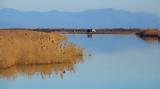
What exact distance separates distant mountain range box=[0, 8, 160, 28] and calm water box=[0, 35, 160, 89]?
108 mm

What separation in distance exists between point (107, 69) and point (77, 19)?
0.46 m

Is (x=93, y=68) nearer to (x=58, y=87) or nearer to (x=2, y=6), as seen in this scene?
(x=58, y=87)

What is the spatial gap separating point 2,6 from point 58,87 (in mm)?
777

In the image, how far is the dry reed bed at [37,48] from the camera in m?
2.62

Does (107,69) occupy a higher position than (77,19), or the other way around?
(77,19)

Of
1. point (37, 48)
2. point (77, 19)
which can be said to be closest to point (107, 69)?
point (77, 19)

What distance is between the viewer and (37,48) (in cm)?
264

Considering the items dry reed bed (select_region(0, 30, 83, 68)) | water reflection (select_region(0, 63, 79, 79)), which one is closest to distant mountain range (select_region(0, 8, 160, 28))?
dry reed bed (select_region(0, 30, 83, 68))

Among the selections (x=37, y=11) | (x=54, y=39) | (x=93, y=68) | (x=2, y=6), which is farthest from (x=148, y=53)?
(x=2, y=6)

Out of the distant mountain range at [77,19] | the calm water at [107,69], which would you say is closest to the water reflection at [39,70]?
the calm water at [107,69]

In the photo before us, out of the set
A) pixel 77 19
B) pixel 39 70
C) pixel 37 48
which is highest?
pixel 77 19

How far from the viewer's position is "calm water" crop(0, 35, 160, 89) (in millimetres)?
2627

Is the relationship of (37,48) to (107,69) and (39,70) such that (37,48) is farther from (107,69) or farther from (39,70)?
(107,69)

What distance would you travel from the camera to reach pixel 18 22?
2635 millimetres
